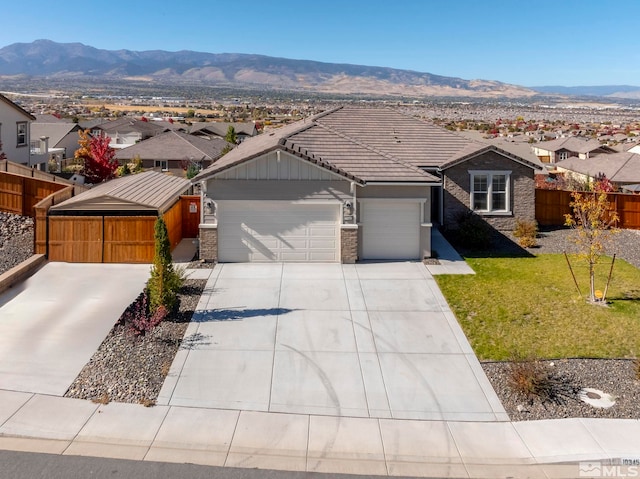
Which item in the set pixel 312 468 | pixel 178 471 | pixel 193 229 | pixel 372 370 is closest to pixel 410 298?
pixel 372 370

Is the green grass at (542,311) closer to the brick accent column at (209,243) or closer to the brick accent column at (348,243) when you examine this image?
the brick accent column at (348,243)

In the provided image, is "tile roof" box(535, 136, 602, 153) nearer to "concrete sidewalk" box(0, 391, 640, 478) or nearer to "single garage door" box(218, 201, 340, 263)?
"single garage door" box(218, 201, 340, 263)

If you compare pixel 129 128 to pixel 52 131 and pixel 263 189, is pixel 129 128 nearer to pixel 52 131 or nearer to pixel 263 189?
pixel 52 131

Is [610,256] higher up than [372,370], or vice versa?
[610,256]

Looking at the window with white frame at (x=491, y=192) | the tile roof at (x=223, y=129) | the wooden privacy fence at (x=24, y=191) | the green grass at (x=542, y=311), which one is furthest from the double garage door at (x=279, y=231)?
the tile roof at (x=223, y=129)

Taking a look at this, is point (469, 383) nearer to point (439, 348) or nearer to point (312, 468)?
point (439, 348)

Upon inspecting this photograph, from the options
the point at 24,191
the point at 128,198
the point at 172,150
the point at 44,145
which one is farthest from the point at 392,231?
the point at 44,145

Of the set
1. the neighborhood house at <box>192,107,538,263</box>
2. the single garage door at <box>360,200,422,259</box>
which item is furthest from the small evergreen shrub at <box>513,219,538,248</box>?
the single garage door at <box>360,200,422,259</box>
